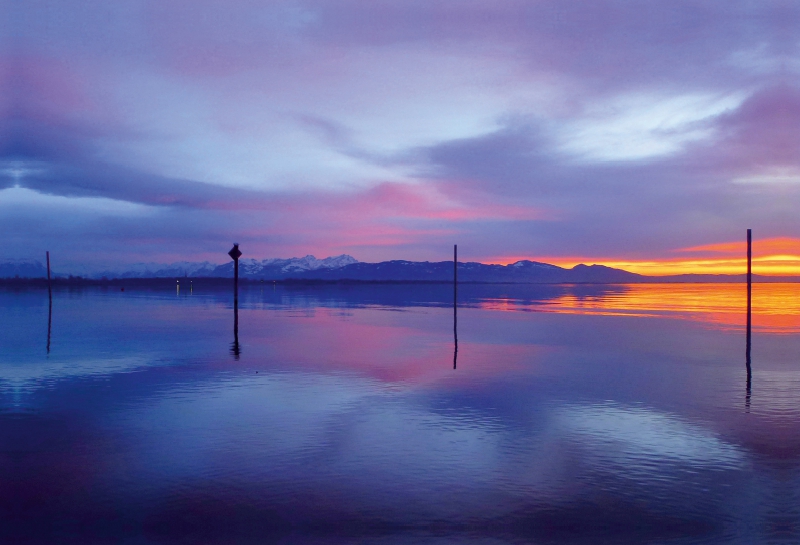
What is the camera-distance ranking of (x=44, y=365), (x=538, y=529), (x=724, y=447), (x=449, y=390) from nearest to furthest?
(x=538, y=529) < (x=724, y=447) < (x=449, y=390) < (x=44, y=365)

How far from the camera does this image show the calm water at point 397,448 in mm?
7395

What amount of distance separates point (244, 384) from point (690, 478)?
11013 millimetres

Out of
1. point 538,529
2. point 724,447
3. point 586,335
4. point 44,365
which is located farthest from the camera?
point 586,335

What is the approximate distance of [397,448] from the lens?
414 inches

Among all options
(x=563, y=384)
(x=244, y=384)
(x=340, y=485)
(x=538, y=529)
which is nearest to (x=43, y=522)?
(x=340, y=485)

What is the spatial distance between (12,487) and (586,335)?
1039 inches

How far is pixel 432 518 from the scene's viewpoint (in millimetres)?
7527

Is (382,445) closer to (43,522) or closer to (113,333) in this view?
(43,522)

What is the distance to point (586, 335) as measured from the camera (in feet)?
102

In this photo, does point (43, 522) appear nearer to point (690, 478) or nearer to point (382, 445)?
point (382, 445)

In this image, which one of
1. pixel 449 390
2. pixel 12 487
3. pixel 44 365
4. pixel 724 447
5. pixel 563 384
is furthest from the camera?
pixel 44 365

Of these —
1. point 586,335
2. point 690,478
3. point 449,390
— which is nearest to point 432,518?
point 690,478

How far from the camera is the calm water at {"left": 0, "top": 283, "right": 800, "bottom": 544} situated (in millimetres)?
7395

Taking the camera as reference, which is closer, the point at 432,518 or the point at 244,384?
the point at 432,518
